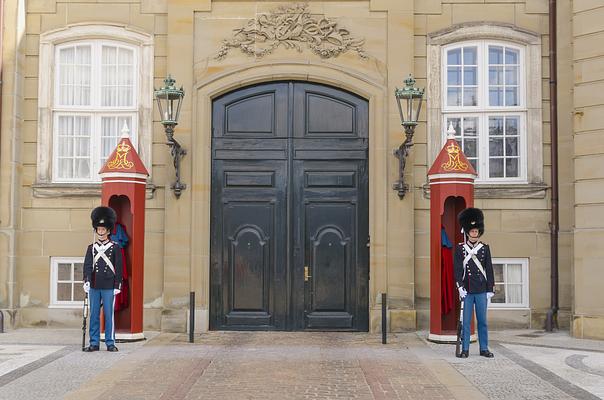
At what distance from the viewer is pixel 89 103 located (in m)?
13.9

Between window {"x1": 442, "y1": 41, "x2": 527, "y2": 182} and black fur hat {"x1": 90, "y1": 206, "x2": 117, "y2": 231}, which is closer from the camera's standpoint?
black fur hat {"x1": 90, "y1": 206, "x2": 117, "y2": 231}

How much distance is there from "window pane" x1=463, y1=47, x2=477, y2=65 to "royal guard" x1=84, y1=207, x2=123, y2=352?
20.2 feet

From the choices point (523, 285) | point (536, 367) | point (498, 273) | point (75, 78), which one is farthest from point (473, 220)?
point (75, 78)

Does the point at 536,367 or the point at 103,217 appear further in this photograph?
the point at 103,217

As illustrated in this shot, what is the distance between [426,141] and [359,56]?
5.56 feet

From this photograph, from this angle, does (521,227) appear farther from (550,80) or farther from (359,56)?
(359,56)

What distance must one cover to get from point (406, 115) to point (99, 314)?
5399mm

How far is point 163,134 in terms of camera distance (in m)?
13.6

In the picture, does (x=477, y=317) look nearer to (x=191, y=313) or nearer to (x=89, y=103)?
(x=191, y=313)

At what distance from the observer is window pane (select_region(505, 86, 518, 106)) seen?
13.6 meters

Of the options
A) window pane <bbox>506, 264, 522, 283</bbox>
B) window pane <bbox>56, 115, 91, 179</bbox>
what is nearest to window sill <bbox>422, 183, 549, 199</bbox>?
window pane <bbox>506, 264, 522, 283</bbox>

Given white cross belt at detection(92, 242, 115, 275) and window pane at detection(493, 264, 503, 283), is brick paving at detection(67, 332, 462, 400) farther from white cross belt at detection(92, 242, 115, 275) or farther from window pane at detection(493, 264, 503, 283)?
window pane at detection(493, 264, 503, 283)

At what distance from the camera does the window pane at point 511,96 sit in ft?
44.8

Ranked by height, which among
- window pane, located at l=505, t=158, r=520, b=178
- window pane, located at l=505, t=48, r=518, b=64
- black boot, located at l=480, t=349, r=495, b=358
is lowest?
black boot, located at l=480, t=349, r=495, b=358
